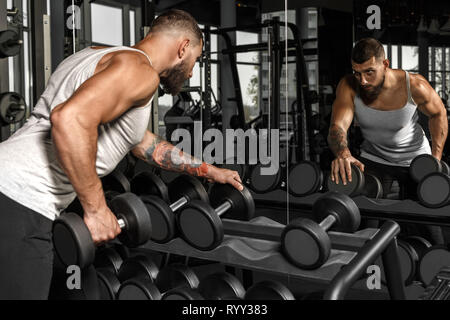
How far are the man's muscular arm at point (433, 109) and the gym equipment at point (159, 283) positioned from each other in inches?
50.9

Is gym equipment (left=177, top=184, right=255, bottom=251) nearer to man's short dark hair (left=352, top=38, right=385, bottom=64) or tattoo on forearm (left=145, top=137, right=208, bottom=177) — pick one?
tattoo on forearm (left=145, top=137, right=208, bottom=177)

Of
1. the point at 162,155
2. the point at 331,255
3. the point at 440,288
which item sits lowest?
the point at 440,288

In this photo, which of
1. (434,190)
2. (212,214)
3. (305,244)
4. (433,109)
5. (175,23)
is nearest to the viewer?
(175,23)

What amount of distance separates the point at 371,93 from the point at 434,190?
0.58 meters

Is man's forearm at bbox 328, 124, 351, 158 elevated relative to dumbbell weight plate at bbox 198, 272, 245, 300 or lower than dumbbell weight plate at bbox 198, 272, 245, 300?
elevated

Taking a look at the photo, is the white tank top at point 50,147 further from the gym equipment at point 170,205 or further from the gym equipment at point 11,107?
the gym equipment at point 11,107

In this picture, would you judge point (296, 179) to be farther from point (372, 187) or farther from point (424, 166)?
point (424, 166)

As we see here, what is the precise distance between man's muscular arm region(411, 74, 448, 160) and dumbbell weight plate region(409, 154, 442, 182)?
38 mm

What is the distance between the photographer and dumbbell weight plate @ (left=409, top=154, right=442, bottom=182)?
2447 mm

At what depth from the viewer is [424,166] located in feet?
8.16

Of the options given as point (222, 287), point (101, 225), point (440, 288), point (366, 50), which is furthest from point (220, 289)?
point (366, 50)

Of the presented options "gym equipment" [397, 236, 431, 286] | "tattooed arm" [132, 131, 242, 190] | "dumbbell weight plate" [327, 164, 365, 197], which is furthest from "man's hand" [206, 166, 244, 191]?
"dumbbell weight plate" [327, 164, 365, 197]

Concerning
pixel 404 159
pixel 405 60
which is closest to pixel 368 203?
pixel 404 159

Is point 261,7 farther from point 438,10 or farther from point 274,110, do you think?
point 438,10
